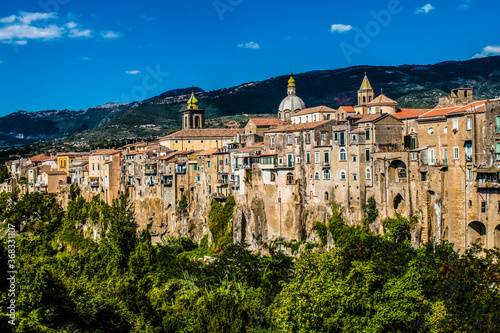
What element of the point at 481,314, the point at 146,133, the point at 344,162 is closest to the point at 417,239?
the point at 344,162

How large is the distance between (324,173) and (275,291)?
18973 mm

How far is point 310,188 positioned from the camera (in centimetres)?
5981

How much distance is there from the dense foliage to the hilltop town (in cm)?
343

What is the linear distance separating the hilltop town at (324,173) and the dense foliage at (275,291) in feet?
11.3

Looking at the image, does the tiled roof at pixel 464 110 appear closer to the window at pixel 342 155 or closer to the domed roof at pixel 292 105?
the window at pixel 342 155

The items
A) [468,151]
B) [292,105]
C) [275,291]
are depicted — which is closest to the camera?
[275,291]

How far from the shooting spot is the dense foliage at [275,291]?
29219 mm

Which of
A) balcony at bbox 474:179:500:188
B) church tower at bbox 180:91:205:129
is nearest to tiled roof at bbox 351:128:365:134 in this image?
balcony at bbox 474:179:500:188

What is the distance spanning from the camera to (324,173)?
58.0m

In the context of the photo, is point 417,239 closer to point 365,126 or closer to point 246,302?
point 365,126

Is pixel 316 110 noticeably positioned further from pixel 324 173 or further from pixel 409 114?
pixel 324 173

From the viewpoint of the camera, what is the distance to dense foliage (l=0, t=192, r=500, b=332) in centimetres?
2922

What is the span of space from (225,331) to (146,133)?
125m

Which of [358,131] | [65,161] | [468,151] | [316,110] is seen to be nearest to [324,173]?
[358,131]
